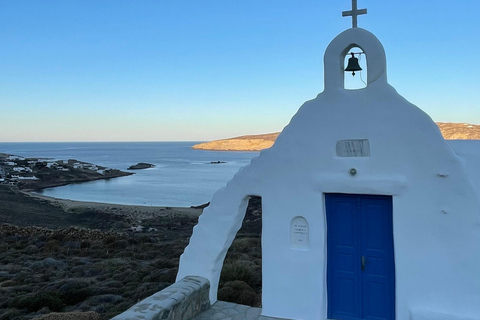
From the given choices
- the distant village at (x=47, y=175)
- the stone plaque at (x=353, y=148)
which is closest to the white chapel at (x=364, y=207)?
the stone plaque at (x=353, y=148)

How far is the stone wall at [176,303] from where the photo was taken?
16.1ft

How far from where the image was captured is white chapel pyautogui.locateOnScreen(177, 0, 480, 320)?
4914mm

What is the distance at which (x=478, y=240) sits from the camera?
15.7 ft

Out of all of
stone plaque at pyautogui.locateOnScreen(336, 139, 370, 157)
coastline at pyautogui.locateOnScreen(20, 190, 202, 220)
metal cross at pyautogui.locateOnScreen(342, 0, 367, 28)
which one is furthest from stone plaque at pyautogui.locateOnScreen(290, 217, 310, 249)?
coastline at pyautogui.locateOnScreen(20, 190, 202, 220)

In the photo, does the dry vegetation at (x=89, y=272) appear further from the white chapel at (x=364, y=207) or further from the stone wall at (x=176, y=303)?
the white chapel at (x=364, y=207)

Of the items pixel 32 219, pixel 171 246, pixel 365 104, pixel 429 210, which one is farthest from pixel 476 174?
pixel 32 219

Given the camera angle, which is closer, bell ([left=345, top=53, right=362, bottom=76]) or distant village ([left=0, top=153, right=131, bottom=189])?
bell ([left=345, top=53, right=362, bottom=76])

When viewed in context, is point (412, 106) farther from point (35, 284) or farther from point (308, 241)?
point (35, 284)

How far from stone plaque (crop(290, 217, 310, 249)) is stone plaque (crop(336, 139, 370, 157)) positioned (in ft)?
3.61

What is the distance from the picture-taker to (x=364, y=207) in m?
5.48

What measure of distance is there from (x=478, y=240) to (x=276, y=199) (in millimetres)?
2594

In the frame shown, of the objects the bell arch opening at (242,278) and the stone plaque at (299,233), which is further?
the bell arch opening at (242,278)

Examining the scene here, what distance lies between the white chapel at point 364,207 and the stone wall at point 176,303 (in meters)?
0.71

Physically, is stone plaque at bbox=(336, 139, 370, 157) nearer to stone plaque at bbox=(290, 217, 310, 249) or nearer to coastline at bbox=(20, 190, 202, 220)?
stone plaque at bbox=(290, 217, 310, 249)
